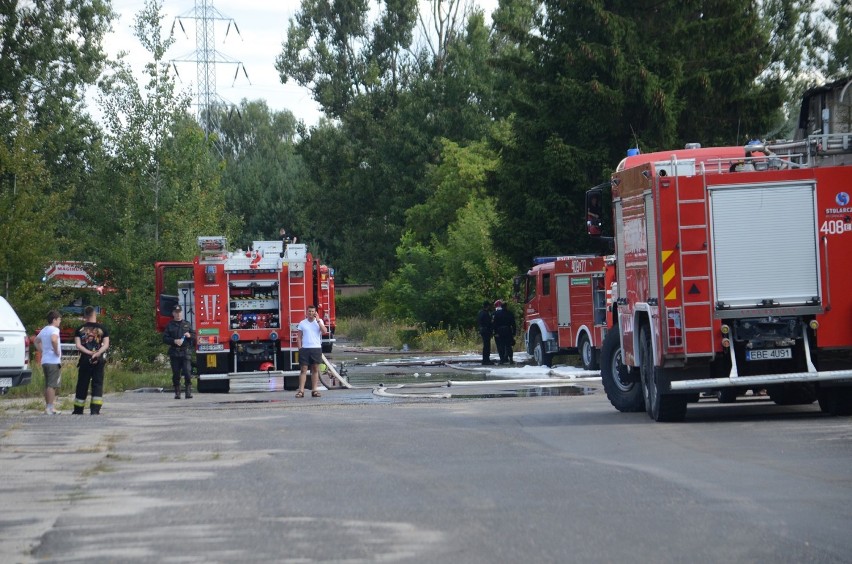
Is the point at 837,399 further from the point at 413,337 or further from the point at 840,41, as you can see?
the point at 840,41

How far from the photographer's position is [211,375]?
2825 centimetres

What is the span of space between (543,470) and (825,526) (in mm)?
3655

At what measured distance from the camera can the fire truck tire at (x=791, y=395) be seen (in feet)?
59.5

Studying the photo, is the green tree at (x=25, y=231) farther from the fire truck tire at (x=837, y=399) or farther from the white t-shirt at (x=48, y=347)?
the fire truck tire at (x=837, y=399)

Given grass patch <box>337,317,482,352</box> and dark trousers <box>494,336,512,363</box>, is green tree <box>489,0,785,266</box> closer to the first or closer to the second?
dark trousers <box>494,336,512,363</box>

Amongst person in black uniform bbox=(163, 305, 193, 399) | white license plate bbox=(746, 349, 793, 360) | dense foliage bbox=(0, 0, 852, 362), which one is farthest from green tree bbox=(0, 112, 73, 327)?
white license plate bbox=(746, 349, 793, 360)

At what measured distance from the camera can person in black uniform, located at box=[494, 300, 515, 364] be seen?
37000 millimetres

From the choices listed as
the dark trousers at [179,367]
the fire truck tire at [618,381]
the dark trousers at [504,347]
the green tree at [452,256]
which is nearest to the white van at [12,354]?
the dark trousers at [179,367]

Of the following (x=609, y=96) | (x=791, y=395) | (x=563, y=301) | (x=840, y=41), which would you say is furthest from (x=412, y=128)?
(x=791, y=395)

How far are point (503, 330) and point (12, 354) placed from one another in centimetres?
1891

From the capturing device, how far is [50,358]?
70.0 feet

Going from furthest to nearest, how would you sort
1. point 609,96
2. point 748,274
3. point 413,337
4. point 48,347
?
point 413,337 → point 609,96 → point 48,347 → point 748,274

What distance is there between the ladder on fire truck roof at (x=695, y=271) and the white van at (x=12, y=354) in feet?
34.3

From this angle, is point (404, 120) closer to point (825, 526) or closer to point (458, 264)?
point (458, 264)
